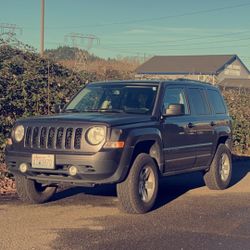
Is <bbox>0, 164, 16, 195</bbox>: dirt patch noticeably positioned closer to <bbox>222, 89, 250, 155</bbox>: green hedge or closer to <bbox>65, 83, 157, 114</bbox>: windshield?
<bbox>65, 83, 157, 114</bbox>: windshield

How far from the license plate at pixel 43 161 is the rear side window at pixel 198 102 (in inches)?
120

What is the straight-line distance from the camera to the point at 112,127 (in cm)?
718

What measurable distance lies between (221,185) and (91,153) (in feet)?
12.0

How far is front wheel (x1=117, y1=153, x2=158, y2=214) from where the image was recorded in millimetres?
7379

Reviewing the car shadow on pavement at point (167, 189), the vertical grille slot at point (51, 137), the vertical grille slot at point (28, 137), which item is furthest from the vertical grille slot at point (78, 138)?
the car shadow on pavement at point (167, 189)

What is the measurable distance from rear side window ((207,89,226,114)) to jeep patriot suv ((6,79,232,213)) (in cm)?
35

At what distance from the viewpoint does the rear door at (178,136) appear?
327 inches

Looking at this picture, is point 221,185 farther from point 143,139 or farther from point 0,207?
point 0,207

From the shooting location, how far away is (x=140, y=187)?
25.0ft

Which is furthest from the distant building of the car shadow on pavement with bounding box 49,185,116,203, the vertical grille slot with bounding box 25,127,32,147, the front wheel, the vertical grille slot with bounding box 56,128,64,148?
the vertical grille slot with bounding box 56,128,64,148

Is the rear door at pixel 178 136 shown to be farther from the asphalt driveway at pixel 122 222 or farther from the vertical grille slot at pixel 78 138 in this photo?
the vertical grille slot at pixel 78 138

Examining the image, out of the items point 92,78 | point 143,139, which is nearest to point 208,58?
point 92,78

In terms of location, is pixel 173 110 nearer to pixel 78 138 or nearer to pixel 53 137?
pixel 78 138

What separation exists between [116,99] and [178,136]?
114 cm
